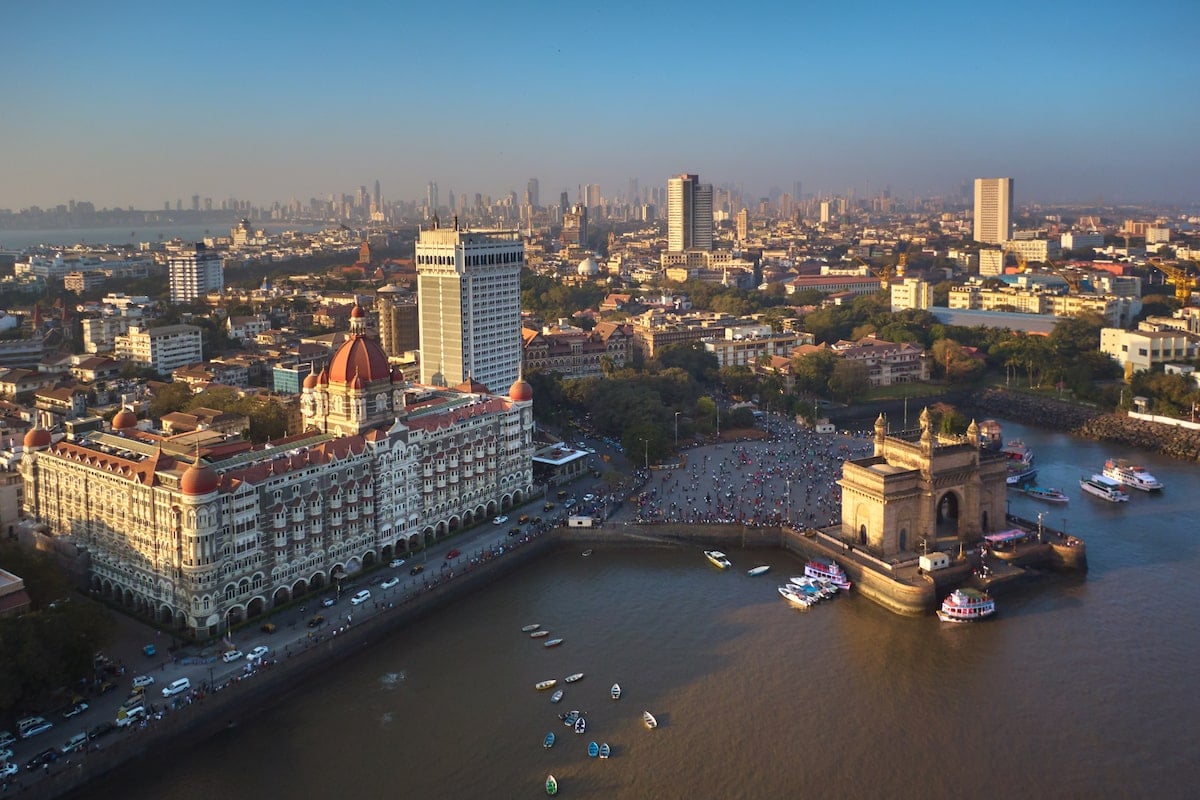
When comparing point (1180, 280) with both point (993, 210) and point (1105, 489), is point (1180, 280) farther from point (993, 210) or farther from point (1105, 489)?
point (993, 210)

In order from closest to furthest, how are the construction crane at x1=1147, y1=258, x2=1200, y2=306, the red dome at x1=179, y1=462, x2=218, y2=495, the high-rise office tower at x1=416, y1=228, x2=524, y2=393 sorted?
the red dome at x1=179, y1=462, x2=218, y2=495
the high-rise office tower at x1=416, y1=228, x2=524, y2=393
the construction crane at x1=1147, y1=258, x2=1200, y2=306

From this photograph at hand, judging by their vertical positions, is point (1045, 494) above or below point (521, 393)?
below

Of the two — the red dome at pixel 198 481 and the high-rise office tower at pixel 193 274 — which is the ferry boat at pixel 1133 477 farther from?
Answer: the high-rise office tower at pixel 193 274

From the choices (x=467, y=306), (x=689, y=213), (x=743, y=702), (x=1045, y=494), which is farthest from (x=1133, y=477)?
(x=689, y=213)

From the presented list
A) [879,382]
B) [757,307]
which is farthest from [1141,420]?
[757,307]

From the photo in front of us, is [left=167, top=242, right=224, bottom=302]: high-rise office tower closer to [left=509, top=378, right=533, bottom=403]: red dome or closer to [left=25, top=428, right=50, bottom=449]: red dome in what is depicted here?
[left=509, top=378, right=533, bottom=403]: red dome

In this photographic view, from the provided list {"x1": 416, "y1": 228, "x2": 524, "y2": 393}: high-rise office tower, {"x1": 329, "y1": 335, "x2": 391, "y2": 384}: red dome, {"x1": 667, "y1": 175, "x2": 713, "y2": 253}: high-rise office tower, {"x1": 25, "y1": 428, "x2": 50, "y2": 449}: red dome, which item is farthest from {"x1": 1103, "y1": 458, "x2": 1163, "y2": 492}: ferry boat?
{"x1": 667, "y1": 175, "x2": 713, "y2": 253}: high-rise office tower

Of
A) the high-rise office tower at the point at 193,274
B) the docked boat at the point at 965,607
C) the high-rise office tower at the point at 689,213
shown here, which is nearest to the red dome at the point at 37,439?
the docked boat at the point at 965,607

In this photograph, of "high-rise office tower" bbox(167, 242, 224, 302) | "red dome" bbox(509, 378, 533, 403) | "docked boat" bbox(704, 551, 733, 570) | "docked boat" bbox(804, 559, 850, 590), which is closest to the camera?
"docked boat" bbox(804, 559, 850, 590)
